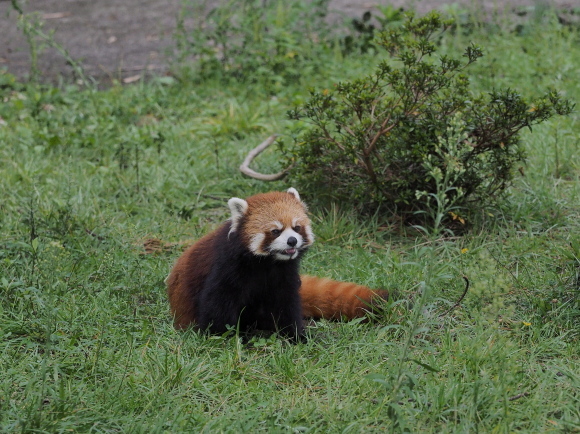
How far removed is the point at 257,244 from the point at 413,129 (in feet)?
4.81

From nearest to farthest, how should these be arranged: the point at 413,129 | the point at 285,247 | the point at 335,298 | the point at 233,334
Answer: the point at 285,247
the point at 233,334
the point at 335,298
the point at 413,129

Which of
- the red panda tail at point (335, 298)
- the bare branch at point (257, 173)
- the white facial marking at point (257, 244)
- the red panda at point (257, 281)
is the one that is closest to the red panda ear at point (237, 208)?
the red panda at point (257, 281)

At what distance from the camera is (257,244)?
11.6 feet

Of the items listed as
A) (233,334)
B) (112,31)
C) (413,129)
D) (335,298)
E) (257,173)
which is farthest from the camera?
(112,31)

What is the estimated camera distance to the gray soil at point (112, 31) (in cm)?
792

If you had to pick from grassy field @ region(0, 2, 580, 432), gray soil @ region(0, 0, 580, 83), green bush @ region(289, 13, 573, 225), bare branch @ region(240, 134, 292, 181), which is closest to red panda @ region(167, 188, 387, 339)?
grassy field @ region(0, 2, 580, 432)

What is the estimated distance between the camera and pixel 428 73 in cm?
430

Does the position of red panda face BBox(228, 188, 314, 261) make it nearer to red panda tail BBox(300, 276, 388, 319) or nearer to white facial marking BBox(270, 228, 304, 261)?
white facial marking BBox(270, 228, 304, 261)

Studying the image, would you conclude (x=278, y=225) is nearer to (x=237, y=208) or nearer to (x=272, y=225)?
(x=272, y=225)

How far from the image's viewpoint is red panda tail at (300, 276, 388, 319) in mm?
3691

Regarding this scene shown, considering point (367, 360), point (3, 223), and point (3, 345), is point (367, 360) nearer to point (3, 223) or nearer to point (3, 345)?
point (3, 345)

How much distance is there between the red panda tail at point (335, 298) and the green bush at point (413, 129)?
0.87 metres

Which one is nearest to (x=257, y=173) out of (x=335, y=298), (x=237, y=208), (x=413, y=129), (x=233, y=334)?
(x=413, y=129)

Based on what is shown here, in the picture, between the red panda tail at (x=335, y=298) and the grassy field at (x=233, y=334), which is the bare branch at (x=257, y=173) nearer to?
the grassy field at (x=233, y=334)
